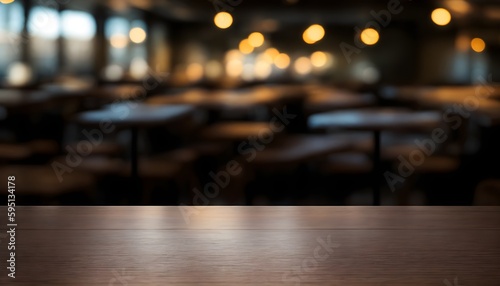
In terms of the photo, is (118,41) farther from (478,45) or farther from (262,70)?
(478,45)

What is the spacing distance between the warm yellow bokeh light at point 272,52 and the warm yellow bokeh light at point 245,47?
0.23ft

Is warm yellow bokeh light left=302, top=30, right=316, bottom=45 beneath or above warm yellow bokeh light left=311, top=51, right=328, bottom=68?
above

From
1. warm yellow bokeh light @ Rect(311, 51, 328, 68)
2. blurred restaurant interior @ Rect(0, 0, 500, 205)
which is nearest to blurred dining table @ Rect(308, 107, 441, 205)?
blurred restaurant interior @ Rect(0, 0, 500, 205)

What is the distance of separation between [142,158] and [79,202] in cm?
33

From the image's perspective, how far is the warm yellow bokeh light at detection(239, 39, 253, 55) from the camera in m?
2.74

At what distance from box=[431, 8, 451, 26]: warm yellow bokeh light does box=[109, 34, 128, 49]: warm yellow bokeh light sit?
1.38 meters

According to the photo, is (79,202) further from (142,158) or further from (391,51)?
(391,51)

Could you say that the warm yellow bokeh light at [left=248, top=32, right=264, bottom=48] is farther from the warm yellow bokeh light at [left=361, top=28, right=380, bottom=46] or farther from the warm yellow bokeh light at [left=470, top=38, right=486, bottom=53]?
the warm yellow bokeh light at [left=470, top=38, right=486, bottom=53]

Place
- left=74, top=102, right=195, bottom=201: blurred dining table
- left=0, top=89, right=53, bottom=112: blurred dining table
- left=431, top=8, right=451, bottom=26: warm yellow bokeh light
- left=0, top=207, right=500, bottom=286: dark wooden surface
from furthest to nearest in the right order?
1. left=431, top=8, right=451, bottom=26: warm yellow bokeh light
2. left=0, top=89, right=53, bottom=112: blurred dining table
3. left=74, top=102, right=195, bottom=201: blurred dining table
4. left=0, top=207, right=500, bottom=286: dark wooden surface

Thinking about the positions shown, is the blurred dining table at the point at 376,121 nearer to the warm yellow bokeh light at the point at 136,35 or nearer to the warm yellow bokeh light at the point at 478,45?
the warm yellow bokeh light at the point at 478,45

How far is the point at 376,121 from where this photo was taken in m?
2.64

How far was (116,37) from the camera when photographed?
2738 millimetres

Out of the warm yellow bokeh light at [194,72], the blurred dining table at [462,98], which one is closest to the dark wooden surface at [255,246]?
the warm yellow bokeh light at [194,72]

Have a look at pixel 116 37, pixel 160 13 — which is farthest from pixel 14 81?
pixel 160 13
